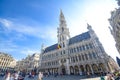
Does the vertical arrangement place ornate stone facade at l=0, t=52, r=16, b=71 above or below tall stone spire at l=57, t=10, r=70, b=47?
below

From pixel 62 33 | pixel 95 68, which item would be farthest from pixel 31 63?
pixel 95 68

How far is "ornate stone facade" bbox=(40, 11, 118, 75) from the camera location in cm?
3078

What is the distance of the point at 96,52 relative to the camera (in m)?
31.4

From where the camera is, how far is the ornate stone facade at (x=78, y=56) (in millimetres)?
30784

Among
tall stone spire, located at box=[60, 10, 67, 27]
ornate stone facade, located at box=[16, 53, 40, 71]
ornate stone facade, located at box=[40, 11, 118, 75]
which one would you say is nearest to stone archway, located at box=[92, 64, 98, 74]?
ornate stone facade, located at box=[40, 11, 118, 75]

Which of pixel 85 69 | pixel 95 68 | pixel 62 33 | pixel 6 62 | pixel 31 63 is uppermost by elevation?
pixel 62 33

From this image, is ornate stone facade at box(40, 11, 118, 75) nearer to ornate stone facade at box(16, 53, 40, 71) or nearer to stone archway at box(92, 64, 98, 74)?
stone archway at box(92, 64, 98, 74)

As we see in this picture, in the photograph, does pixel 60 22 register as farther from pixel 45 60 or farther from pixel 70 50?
pixel 45 60

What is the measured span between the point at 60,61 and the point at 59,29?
1711cm

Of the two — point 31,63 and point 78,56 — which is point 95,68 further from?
point 31,63

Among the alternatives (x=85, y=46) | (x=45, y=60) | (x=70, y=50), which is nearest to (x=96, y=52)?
A: (x=85, y=46)

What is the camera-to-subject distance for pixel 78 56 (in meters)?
36.4

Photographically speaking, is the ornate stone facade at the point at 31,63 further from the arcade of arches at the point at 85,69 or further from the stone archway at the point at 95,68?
the stone archway at the point at 95,68

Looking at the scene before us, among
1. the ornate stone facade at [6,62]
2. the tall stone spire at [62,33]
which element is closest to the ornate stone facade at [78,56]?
the tall stone spire at [62,33]
